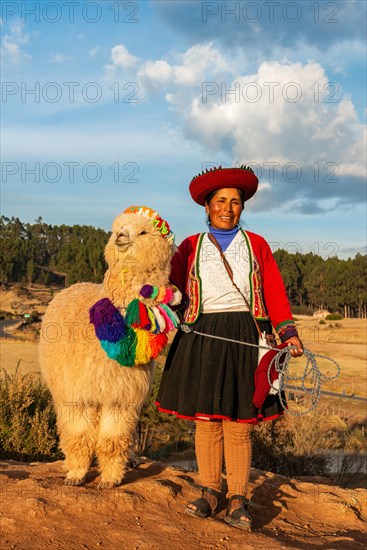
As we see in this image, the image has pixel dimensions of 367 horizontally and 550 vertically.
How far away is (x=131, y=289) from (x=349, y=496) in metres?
2.69

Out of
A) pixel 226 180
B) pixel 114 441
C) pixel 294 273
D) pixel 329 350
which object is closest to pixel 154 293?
pixel 226 180

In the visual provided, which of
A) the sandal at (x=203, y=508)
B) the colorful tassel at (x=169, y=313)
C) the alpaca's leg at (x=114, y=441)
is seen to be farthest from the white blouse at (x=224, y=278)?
the sandal at (x=203, y=508)

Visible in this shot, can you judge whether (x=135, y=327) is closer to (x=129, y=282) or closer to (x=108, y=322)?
(x=108, y=322)

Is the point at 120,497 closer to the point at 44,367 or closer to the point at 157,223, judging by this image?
the point at 44,367

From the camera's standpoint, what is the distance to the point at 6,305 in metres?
49.7

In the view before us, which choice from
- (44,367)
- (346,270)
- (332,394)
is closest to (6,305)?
(346,270)

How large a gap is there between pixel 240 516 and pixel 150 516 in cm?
56

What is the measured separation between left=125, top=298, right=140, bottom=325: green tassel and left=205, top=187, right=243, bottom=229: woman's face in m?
0.83

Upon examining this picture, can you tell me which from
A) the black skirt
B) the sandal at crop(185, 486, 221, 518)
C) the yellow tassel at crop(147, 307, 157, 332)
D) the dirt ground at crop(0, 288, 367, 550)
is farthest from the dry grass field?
the yellow tassel at crop(147, 307, 157, 332)

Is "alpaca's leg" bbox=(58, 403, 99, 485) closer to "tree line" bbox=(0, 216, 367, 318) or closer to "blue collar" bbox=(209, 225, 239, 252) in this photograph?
"blue collar" bbox=(209, 225, 239, 252)

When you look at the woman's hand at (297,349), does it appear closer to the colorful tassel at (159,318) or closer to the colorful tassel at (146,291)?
the colorful tassel at (159,318)

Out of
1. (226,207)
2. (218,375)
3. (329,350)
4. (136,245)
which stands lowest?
(329,350)

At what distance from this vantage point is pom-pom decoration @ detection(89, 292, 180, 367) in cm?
338

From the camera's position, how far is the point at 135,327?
11.3 ft
